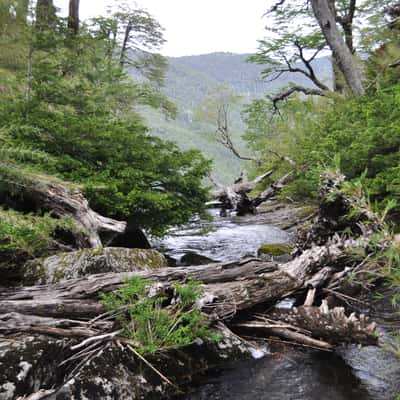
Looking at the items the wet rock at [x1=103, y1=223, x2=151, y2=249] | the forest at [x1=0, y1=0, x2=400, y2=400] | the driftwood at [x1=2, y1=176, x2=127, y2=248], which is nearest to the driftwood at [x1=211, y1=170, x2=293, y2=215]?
the forest at [x1=0, y1=0, x2=400, y2=400]

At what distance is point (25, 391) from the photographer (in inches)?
102

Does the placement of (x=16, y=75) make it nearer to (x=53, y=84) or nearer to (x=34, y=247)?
(x=53, y=84)

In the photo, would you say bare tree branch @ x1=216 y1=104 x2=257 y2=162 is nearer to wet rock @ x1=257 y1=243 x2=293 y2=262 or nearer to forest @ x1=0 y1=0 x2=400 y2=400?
forest @ x1=0 y1=0 x2=400 y2=400

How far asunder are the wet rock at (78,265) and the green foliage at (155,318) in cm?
126

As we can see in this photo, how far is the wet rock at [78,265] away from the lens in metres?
4.46

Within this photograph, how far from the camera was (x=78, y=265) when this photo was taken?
456 centimetres

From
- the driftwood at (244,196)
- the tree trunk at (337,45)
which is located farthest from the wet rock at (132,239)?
the driftwood at (244,196)

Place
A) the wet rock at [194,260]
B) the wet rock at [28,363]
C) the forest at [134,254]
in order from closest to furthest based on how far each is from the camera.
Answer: the wet rock at [28,363] → the forest at [134,254] → the wet rock at [194,260]

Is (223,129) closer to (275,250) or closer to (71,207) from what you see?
(275,250)

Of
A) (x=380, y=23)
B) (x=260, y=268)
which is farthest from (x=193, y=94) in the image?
(x=260, y=268)

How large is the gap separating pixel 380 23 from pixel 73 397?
17.2 m

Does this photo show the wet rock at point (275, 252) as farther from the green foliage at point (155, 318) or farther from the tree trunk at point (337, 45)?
the tree trunk at point (337, 45)

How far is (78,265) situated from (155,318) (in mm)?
1830

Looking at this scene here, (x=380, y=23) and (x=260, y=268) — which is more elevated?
(x=380, y=23)
